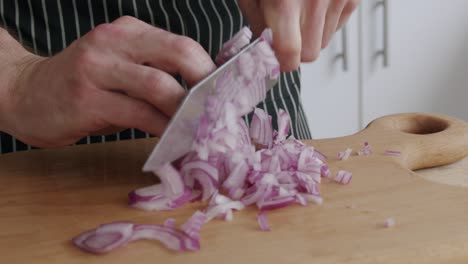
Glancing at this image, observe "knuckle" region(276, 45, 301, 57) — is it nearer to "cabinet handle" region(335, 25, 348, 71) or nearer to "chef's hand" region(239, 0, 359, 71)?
"chef's hand" region(239, 0, 359, 71)

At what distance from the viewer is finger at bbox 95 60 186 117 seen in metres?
0.75

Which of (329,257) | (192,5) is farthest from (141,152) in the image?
(329,257)

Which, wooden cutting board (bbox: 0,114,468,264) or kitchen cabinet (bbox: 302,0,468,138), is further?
kitchen cabinet (bbox: 302,0,468,138)

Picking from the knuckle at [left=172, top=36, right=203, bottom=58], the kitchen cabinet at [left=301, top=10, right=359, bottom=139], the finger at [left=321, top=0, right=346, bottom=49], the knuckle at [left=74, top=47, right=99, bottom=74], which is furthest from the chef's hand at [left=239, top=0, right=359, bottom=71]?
the kitchen cabinet at [left=301, top=10, right=359, bottom=139]

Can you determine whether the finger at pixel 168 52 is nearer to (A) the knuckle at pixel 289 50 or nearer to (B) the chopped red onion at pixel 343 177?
(A) the knuckle at pixel 289 50

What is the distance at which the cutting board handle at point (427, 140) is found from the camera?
94 centimetres

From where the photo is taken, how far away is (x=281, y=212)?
0.76 meters

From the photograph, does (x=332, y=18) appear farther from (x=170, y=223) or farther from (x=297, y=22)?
(x=170, y=223)

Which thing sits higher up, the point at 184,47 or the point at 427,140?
the point at 184,47

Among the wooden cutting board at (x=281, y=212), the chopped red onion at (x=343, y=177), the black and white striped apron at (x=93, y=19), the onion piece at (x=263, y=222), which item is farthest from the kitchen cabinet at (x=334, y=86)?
the onion piece at (x=263, y=222)

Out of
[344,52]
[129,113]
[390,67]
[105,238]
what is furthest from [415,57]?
[105,238]

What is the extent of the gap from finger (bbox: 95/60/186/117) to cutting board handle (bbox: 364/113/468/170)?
1.10 ft

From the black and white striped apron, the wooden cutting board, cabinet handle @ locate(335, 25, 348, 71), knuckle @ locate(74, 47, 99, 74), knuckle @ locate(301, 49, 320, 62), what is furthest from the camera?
cabinet handle @ locate(335, 25, 348, 71)

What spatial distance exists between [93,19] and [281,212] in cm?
48
